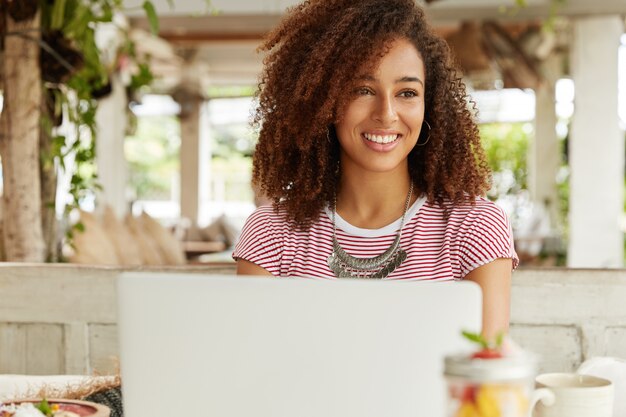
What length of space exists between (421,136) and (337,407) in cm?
125

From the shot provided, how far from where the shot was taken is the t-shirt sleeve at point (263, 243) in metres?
2.11

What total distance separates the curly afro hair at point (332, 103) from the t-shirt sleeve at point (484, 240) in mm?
76

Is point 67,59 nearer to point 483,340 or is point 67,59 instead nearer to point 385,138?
point 385,138

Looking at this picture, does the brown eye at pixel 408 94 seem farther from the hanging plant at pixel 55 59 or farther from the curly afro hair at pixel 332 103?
the hanging plant at pixel 55 59

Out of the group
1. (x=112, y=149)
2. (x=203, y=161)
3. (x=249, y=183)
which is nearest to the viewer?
(x=249, y=183)

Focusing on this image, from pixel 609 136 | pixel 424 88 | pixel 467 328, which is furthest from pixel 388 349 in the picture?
Result: pixel 609 136

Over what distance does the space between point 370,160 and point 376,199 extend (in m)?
0.13

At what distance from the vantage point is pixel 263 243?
2.12 metres

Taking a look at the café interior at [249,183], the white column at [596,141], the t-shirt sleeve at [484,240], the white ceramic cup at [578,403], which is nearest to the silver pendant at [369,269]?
the t-shirt sleeve at [484,240]

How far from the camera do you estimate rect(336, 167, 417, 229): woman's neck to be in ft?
6.84

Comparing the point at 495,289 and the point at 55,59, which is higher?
the point at 55,59

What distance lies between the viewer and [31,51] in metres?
3.10

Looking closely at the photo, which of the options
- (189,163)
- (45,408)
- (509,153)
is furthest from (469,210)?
(509,153)

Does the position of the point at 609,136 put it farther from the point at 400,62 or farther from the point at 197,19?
the point at 400,62
